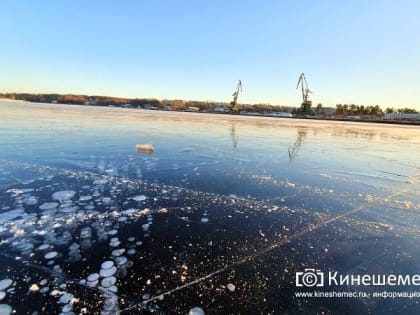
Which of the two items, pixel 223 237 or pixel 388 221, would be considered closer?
pixel 223 237

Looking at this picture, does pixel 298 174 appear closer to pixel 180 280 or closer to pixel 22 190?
pixel 180 280

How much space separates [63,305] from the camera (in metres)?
1.55

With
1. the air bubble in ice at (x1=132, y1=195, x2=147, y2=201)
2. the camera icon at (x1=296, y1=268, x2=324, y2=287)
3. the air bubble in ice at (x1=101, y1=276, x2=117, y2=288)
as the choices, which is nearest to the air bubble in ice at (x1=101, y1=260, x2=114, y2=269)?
the air bubble in ice at (x1=101, y1=276, x2=117, y2=288)

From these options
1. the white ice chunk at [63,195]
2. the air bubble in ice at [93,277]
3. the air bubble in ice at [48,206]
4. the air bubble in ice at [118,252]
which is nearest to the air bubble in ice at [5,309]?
the air bubble in ice at [93,277]

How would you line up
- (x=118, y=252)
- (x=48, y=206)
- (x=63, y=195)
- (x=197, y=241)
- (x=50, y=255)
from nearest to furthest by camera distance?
(x=50, y=255) → (x=118, y=252) → (x=197, y=241) → (x=48, y=206) → (x=63, y=195)

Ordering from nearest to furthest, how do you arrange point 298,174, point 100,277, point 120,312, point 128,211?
point 120,312 → point 100,277 → point 128,211 → point 298,174

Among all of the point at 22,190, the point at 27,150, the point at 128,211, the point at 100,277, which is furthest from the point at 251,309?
the point at 27,150

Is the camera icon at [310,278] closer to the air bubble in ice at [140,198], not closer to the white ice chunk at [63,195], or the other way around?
the air bubble in ice at [140,198]

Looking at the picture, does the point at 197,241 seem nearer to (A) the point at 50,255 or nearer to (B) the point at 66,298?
(B) the point at 66,298

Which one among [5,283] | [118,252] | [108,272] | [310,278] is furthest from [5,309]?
[310,278]

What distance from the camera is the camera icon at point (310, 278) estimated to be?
1.91 meters

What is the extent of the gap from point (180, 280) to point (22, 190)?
9.75 feet

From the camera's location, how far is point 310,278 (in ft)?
6.46

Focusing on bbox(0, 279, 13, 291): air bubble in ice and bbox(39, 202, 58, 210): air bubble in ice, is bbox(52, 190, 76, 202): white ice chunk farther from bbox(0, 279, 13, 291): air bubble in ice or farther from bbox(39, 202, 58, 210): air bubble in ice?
bbox(0, 279, 13, 291): air bubble in ice
